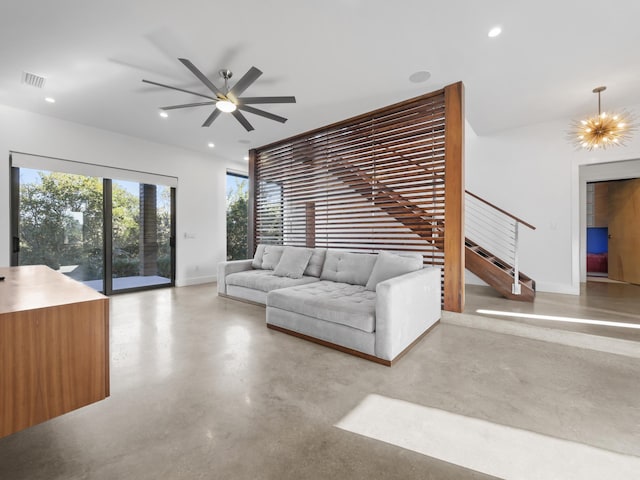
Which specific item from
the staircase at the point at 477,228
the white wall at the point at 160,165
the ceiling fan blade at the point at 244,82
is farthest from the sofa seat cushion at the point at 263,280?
the ceiling fan blade at the point at 244,82

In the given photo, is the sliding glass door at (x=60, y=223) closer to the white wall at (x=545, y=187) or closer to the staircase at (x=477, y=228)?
the staircase at (x=477, y=228)

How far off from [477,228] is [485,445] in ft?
14.4

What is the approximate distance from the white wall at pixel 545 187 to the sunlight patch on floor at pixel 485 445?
388 centimetres

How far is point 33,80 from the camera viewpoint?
3025mm

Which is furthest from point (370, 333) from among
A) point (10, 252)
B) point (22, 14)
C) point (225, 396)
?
point (10, 252)

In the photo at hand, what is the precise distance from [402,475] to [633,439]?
4.07 ft

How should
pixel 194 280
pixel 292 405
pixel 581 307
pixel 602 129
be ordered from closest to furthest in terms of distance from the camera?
pixel 292 405, pixel 581 307, pixel 602 129, pixel 194 280

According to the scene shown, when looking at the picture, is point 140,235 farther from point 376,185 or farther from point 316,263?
point 376,185

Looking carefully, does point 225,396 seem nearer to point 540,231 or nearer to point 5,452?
point 5,452

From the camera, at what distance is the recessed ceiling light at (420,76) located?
9.43 feet

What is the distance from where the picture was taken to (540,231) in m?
4.46

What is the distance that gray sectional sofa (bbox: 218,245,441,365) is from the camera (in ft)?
7.17

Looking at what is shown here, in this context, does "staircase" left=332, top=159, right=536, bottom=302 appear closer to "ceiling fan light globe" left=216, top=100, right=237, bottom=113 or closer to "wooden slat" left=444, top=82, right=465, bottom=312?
"wooden slat" left=444, top=82, right=465, bottom=312

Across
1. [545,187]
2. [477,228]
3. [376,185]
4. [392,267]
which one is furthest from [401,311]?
[545,187]
